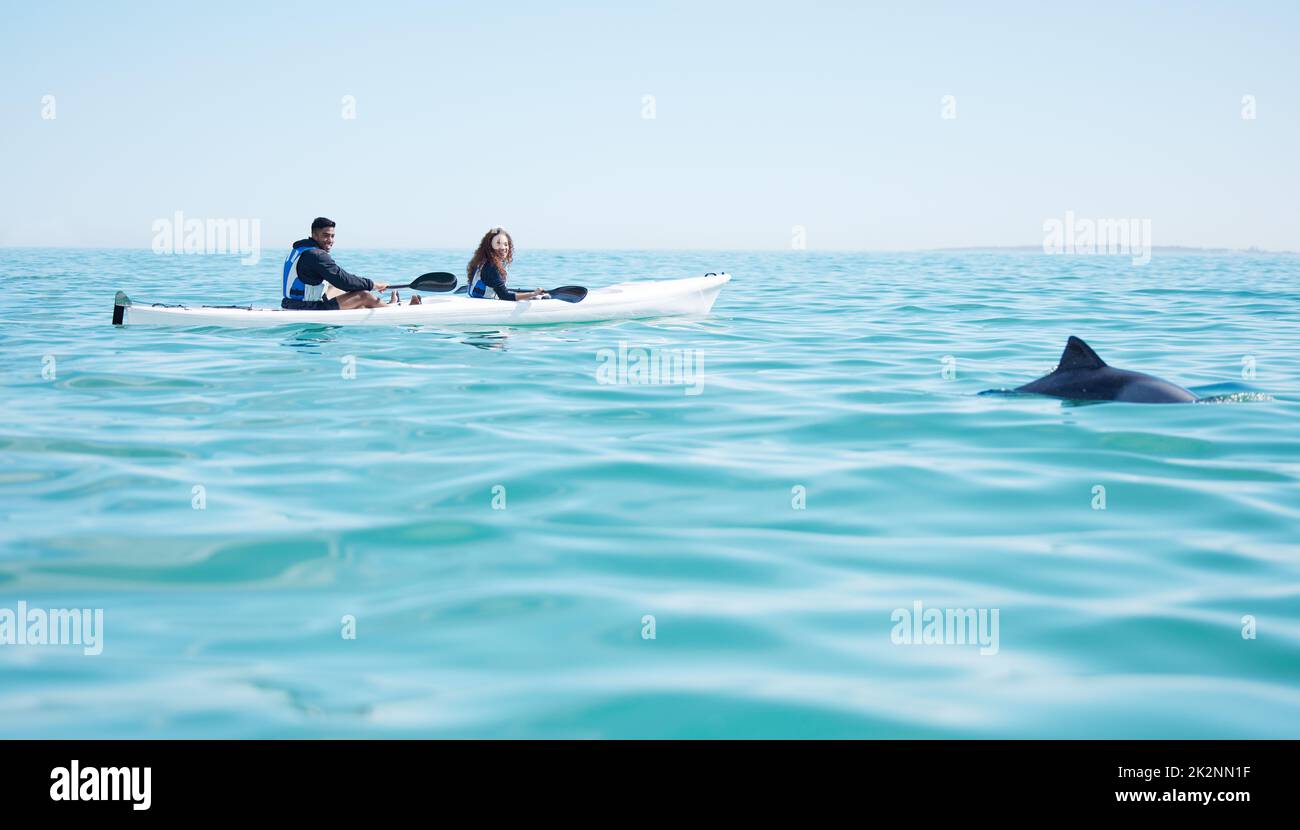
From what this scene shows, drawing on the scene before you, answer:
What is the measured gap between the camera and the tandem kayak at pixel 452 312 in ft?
51.2

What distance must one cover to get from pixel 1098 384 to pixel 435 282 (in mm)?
10467

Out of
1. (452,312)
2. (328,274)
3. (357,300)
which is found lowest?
(452,312)

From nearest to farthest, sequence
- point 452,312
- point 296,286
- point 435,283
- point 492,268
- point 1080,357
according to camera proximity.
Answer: point 1080,357 < point 296,286 < point 452,312 < point 492,268 < point 435,283

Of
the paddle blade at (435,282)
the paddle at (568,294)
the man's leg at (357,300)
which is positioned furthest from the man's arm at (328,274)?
the paddle at (568,294)

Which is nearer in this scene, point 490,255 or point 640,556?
point 640,556

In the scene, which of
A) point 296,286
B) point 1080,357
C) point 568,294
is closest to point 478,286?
point 568,294

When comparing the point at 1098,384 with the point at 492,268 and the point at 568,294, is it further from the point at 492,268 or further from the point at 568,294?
the point at 492,268

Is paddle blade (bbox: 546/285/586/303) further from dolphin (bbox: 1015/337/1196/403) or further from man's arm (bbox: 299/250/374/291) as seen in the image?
dolphin (bbox: 1015/337/1196/403)

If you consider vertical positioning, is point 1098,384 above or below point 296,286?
below

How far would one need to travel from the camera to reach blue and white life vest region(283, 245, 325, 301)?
1562 centimetres

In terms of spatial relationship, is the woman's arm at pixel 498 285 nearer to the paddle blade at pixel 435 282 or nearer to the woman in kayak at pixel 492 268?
the woman in kayak at pixel 492 268

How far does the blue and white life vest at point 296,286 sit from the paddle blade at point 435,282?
1457 mm

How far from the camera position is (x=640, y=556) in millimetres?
5477

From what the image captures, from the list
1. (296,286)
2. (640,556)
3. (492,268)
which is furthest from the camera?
(492,268)
